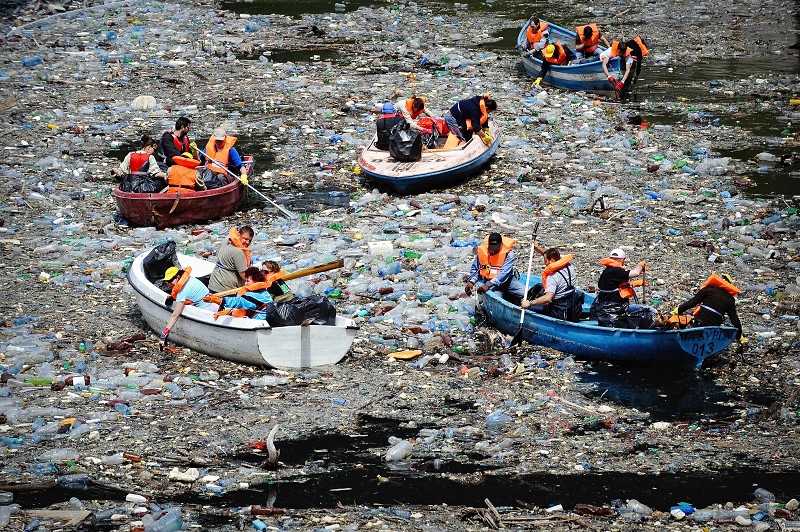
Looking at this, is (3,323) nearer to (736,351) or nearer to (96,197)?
(96,197)

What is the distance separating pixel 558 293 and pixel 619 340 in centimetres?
95

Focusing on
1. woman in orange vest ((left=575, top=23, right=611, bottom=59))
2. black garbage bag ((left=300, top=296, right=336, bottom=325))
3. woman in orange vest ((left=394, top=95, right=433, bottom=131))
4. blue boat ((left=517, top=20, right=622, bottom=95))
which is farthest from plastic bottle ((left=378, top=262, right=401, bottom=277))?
woman in orange vest ((left=575, top=23, right=611, bottom=59))

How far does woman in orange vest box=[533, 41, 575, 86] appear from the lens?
21453 millimetres

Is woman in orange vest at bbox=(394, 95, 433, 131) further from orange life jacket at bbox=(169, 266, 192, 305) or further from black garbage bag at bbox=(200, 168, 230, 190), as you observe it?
orange life jacket at bbox=(169, 266, 192, 305)

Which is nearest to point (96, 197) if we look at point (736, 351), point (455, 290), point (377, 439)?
point (455, 290)

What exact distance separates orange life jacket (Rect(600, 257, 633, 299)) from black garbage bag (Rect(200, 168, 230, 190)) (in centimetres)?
656

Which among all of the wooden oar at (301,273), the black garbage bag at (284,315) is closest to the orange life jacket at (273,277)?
the wooden oar at (301,273)

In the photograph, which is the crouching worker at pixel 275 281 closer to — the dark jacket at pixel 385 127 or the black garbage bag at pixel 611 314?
the black garbage bag at pixel 611 314

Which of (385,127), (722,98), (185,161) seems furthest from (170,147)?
(722,98)

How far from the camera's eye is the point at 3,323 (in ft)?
38.7

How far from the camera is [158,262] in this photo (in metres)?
12.0

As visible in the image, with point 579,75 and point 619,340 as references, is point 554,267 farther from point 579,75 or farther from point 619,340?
point 579,75

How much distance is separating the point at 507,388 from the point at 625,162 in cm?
785

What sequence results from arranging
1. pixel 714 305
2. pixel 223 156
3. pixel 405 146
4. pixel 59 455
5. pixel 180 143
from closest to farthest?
pixel 59 455
pixel 714 305
pixel 180 143
pixel 223 156
pixel 405 146
